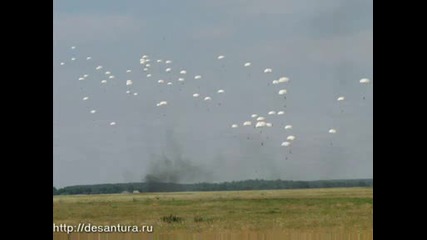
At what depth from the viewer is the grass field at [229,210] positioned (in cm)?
545

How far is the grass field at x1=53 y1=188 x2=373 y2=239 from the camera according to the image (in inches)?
214

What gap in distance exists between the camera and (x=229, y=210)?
5.80 m

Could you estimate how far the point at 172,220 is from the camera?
538cm
